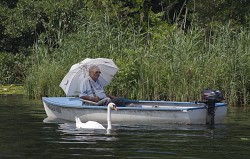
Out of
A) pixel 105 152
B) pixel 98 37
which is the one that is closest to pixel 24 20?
pixel 98 37

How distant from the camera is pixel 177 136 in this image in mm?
Result: 13555

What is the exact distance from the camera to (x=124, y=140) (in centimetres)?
1284

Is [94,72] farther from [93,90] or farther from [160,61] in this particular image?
[160,61]

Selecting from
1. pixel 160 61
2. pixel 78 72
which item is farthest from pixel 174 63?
pixel 78 72

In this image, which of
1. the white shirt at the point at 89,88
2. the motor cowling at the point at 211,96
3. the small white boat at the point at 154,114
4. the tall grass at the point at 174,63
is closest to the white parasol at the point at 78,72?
the white shirt at the point at 89,88

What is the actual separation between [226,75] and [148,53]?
2387 mm

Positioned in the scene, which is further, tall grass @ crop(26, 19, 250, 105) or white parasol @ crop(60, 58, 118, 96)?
tall grass @ crop(26, 19, 250, 105)

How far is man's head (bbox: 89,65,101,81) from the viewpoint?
54.3ft

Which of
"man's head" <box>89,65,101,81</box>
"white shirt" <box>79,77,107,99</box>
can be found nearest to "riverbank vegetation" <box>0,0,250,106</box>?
"white shirt" <box>79,77,107,99</box>

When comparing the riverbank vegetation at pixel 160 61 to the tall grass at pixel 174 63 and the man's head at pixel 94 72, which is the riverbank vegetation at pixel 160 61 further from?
the man's head at pixel 94 72

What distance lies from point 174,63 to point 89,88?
14.3 ft

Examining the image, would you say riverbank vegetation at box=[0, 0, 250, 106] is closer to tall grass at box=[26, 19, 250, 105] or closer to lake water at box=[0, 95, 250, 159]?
tall grass at box=[26, 19, 250, 105]

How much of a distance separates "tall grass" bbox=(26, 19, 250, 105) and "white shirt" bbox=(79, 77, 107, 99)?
3.57 meters

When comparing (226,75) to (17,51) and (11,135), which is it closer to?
(11,135)
